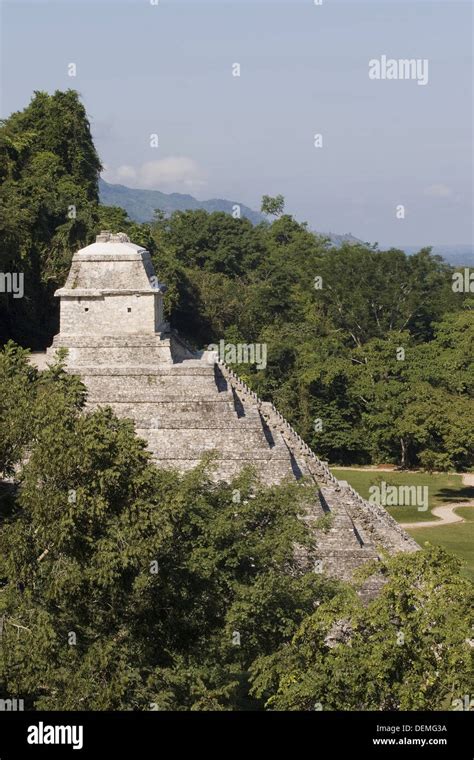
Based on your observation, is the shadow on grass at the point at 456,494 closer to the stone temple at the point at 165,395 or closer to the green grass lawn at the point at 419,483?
the green grass lawn at the point at 419,483

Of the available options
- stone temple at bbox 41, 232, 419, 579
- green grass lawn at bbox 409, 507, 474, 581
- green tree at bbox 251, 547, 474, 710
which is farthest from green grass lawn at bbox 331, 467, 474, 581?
green tree at bbox 251, 547, 474, 710

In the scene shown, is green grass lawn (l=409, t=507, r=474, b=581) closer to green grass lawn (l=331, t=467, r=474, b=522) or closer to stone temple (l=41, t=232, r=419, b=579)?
green grass lawn (l=331, t=467, r=474, b=522)

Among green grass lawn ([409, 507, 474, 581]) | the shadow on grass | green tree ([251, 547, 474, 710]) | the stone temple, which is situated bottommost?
green grass lawn ([409, 507, 474, 581])

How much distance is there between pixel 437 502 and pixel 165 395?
22.9 m

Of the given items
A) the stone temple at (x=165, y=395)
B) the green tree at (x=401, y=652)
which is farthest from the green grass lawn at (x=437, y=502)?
the green tree at (x=401, y=652)

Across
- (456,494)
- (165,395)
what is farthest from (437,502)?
(165,395)

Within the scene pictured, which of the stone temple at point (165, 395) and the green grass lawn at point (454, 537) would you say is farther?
the green grass lawn at point (454, 537)

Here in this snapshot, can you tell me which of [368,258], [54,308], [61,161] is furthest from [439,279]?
[54,308]

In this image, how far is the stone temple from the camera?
3622 centimetres

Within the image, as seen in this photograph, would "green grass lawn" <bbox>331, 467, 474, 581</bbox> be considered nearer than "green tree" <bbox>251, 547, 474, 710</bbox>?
No

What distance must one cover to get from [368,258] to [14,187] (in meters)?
30.5

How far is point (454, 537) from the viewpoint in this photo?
1908 inches

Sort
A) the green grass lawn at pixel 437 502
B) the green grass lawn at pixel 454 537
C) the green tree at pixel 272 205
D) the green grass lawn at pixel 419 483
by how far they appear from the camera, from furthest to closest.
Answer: the green tree at pixel 272 205
the green grass lawn at pixel 419 483
the green grass lawn at pixel 437 502
the green grass lawn at pixel 454 537

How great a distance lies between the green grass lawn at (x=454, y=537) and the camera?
45.9m
